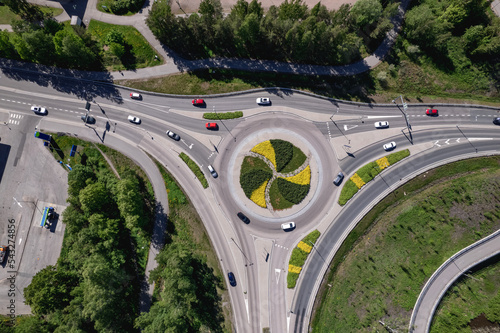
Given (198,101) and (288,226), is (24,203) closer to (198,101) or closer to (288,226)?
(198,101)

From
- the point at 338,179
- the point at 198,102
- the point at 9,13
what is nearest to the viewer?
the point at 338,179

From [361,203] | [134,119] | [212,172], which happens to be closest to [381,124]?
[361,203]

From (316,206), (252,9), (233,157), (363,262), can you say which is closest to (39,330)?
(233,157)

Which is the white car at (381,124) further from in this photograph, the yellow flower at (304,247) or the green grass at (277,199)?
the yellow flower at (304,247)

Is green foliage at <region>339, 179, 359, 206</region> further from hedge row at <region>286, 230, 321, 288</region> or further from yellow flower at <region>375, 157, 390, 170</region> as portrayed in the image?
hedge row at <region>286, 230, 321, 288</region>

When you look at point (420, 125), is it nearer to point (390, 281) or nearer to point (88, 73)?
point (390, 281)

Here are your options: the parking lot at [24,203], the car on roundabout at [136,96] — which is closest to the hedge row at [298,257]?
the car on roundabout at [136,96]

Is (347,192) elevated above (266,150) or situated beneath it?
situated beneath
